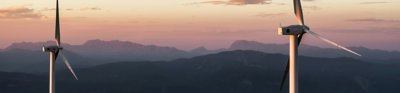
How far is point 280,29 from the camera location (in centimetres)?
9475

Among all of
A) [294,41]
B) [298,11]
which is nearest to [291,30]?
[294,41]

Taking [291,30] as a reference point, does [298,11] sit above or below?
above

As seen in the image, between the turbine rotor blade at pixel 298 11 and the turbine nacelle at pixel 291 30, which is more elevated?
the turbine rotor blade at pixel 298 11

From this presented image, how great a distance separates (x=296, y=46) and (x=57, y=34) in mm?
74030

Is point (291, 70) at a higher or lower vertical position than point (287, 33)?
lower

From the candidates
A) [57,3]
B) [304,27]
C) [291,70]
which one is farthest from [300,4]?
[57,3]

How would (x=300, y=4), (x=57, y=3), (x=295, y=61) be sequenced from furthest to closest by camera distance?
1. (x=57, y=3)
2. (x=300, y=4)
3. (x=295, y=61)

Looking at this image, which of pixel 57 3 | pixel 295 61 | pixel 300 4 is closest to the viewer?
pixel 295 61

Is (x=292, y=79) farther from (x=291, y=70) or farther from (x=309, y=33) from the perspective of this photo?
(x=309, y=33)

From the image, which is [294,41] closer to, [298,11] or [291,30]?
[291,30]

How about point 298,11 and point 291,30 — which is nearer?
point 291,30

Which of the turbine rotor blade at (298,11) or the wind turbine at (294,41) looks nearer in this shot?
the wind turbine at (294,41)

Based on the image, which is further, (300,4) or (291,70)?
(300,4)

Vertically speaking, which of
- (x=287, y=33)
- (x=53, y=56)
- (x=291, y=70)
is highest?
(x=287, y=33)
